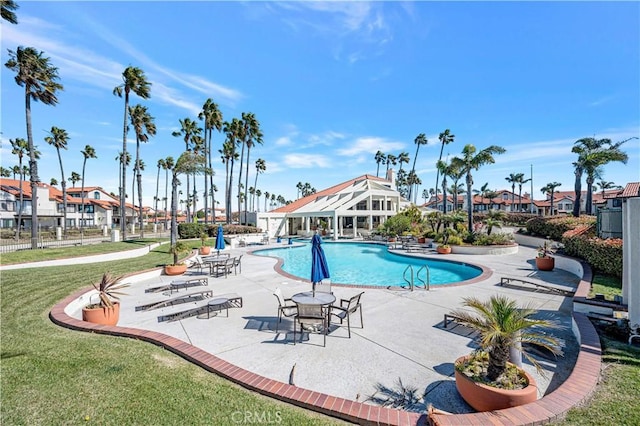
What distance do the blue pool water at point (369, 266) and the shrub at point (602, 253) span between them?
4.16m

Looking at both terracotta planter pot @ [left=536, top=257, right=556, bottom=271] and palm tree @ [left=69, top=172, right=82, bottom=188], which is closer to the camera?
terracotta planter pot @ [left=536, top=257, right=556, bottom=271]

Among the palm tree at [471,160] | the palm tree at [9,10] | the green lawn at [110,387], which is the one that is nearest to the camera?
the green lawn at [110,387]

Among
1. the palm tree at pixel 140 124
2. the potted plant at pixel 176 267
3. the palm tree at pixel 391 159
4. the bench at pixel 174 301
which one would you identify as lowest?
the bench at pixel 174 301

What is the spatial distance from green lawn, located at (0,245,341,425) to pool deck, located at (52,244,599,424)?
30cm

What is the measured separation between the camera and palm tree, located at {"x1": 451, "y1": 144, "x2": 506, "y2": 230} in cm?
2391

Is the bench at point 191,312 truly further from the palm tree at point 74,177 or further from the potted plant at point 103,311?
the palm tree at point 74,177

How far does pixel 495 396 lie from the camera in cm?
350

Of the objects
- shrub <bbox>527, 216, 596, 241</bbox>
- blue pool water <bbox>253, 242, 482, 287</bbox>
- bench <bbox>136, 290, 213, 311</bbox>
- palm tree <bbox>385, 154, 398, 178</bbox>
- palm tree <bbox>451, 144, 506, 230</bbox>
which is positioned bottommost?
blue pool water <bbox>253, 242, 482, 287</bbox>

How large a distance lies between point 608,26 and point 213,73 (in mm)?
18237

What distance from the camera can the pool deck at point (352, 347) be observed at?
13.4 ft

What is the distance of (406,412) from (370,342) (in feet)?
8.13

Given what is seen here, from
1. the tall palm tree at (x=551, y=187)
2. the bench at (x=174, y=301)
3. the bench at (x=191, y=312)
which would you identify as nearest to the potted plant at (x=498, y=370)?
the bench at (x=191, y=312)

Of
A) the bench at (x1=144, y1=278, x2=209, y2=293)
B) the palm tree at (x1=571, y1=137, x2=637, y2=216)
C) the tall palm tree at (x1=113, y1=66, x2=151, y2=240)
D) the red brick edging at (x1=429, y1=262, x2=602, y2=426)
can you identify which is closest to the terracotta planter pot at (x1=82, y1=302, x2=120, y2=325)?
the bench at (x1=144, y1=278, x2=209, y2=293)

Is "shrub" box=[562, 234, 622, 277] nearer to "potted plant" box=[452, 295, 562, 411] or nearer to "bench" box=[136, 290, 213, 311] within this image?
"potted plant" box=[452, 295, 562, 411]
